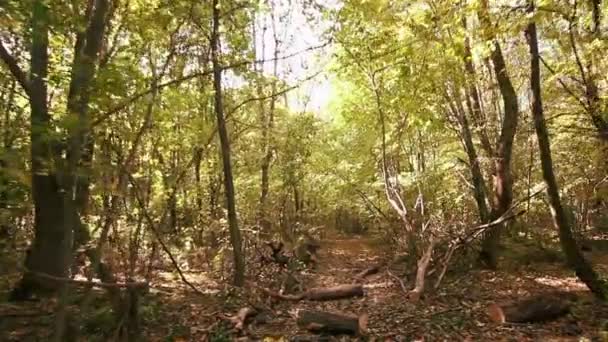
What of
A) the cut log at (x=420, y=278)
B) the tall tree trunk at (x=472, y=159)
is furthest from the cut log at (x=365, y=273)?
the tall tree trunk at (x=472, y=159)

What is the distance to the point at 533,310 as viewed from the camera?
21.5ft

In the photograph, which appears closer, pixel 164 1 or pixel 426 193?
pixel 164 1

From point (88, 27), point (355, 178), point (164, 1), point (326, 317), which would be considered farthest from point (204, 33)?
point (355, 178)

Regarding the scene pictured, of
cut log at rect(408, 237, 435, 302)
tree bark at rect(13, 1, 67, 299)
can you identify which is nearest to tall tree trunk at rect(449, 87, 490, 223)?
cut log at rect(408, 237, 435, 302)

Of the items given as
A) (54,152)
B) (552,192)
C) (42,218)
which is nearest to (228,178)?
(42,218)

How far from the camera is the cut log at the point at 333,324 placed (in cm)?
644

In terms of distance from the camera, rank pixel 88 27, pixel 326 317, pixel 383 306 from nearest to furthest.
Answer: pixel 88 27 → pixel 326 317 → pixel 383 306

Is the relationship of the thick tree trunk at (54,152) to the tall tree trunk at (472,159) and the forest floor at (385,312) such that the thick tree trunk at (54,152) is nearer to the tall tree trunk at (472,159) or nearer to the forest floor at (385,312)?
the forest floor at (385,312)

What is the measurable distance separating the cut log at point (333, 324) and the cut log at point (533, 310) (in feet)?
6.74

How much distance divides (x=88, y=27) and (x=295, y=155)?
11.8m

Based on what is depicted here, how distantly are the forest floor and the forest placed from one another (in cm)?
5

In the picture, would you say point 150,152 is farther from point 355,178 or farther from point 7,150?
point 355,178

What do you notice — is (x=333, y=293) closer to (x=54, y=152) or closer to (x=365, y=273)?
(x=365, y=273)

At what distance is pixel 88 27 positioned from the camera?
4.76 m
